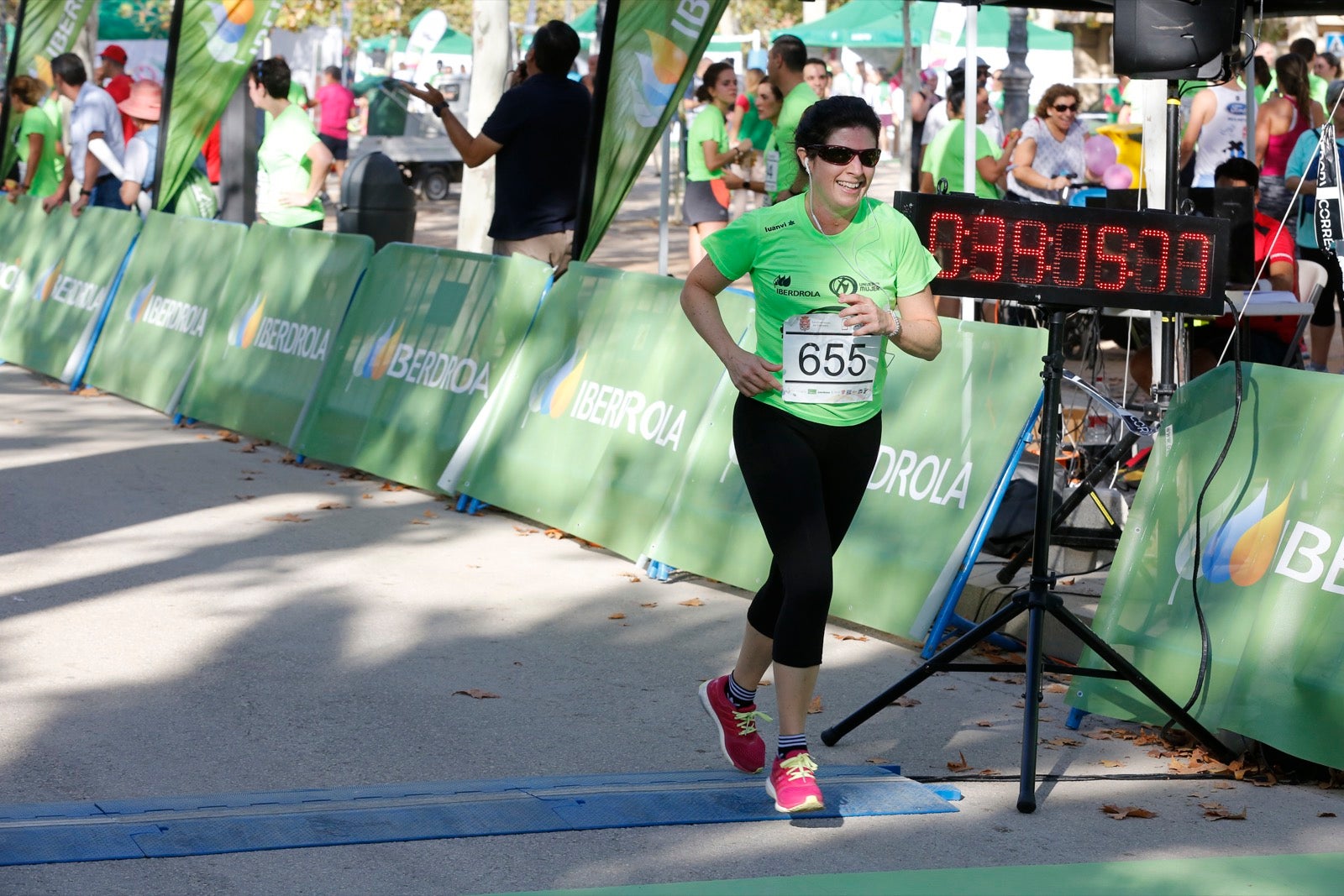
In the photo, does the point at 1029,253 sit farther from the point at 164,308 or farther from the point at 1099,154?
the point at 1099,154

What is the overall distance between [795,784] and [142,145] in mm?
12782

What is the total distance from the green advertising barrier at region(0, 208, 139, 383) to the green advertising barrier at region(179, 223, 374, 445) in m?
2.16

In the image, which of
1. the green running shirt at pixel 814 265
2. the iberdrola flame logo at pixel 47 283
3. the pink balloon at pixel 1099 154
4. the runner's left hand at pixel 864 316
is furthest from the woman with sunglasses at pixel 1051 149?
the runner's left hand at pixel 864 316

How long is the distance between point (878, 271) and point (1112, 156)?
12.1m

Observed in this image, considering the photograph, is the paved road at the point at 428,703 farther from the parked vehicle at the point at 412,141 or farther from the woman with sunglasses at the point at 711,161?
the parked vehicle at the point at 412,141

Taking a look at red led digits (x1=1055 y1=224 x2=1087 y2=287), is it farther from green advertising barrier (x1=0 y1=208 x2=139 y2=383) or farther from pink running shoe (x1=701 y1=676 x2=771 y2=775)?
green advertising barrier (x1=0 y1=208 x2=139 y2=383)

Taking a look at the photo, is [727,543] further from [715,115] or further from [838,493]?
[715,115]

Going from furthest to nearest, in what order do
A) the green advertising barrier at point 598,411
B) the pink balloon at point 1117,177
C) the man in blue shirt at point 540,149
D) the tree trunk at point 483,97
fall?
the tree trunk at point 483,97
the pink balloon at point 1117,177
the man in blue shirt at point 540,149
the green advertising barrier at point 598,411

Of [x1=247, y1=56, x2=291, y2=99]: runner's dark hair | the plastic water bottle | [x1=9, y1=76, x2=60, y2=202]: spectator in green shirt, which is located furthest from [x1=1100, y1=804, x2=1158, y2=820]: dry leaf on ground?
[x1=9, y1=76, x2=60, y2=202]: spectator in green shirt

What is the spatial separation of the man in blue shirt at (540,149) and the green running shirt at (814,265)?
5.71 metres

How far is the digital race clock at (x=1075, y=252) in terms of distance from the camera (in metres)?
5.59

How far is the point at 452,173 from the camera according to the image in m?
35.7

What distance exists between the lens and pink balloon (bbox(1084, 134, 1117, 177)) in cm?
1658

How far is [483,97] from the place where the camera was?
1738 cm
